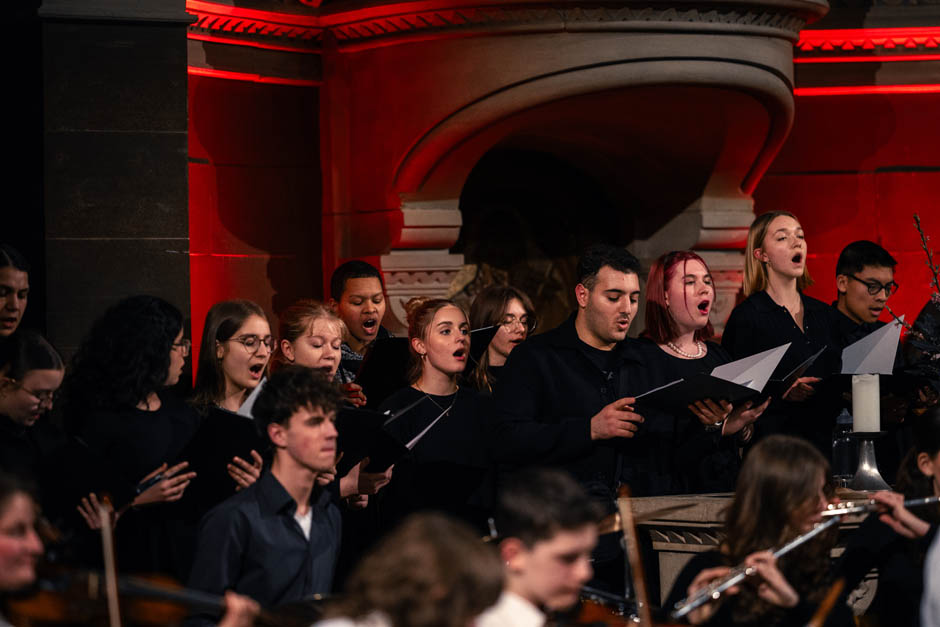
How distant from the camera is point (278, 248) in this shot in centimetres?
709

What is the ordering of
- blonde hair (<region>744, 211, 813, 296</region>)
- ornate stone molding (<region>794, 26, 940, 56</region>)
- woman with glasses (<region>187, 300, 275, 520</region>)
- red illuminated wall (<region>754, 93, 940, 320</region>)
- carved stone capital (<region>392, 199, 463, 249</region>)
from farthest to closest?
red illuminated wall (<region>754, 93, 940, 320</region>), ornate stone molding (<region>794, 26, 940, 56</region>), carved stone capital (<region>392, 199, 463, 249</region>), blonde hair (<region>744, 211, 813, 296</region>), woman with glasses (<region>187, 300, 275, 520</region>)

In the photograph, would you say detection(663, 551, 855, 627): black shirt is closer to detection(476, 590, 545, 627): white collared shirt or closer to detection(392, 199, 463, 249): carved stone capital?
detection(476, 590, 545, 627): white collared shirt

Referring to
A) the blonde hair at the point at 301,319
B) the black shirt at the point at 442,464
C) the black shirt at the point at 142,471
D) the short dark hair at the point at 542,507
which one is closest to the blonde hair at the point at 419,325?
the black shirt at the point at 442,464

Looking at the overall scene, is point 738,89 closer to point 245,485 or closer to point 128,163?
point 128,163

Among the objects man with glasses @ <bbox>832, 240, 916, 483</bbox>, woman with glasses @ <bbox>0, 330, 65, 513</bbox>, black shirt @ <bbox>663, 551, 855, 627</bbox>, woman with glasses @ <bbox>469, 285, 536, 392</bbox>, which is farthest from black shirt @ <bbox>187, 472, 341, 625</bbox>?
man with glasses @ <bbox>832, 240, 916, 483</bbox>

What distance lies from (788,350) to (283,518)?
2318 mm

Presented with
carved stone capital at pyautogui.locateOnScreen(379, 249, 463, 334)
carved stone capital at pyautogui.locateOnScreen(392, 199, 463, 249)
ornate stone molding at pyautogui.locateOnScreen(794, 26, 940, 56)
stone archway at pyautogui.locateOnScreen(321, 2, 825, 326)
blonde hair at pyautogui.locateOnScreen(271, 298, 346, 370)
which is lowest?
blonde hair at pyautogui.locateOnScreen(271, 298, 346, 370)

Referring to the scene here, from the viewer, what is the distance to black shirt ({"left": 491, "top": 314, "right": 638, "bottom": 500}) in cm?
462

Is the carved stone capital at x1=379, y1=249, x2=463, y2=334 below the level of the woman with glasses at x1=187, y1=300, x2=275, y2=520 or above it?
above

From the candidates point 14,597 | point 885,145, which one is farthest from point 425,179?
point 14,597

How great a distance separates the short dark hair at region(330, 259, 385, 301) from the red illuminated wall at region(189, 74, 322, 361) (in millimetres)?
902

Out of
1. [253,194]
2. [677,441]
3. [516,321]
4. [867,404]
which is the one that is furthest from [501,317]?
[253,194]

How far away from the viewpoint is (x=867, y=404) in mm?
4730

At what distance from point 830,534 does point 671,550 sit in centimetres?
85
